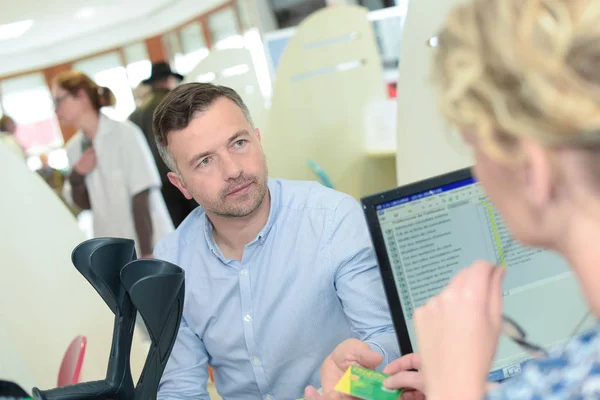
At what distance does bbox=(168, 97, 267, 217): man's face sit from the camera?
1462 millimetres

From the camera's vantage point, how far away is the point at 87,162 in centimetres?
336

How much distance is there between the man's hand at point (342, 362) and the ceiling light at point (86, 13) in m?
9.83

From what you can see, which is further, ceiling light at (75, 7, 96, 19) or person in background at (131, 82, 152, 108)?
ceiling light at (75, 7, 96, 19)

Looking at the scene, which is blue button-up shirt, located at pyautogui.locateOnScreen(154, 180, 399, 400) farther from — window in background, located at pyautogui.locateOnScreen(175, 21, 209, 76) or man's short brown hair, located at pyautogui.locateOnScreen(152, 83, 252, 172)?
window in background, located at pyautogui.locateOnScreen(175, 21, 209, 76)

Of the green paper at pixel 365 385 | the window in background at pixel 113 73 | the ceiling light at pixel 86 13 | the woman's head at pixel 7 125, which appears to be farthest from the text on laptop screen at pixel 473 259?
the window in background at pixel 113 73

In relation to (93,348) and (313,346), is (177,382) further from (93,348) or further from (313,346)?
(93,348)

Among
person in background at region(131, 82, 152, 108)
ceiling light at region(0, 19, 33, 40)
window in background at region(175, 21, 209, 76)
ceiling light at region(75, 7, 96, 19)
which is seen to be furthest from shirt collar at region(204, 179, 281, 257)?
ceiling light at region(75, 7, 96, 19)

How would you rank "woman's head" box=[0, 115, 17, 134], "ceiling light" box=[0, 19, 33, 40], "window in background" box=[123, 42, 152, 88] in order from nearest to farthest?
"woman's head" box=[0, 115, 17, 134] < "ceiling light" box=[0, 19, 33, 40] < "window in background" box=[123, 42, 152, 88]

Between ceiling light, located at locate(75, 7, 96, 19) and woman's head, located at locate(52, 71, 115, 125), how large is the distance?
7.23 m

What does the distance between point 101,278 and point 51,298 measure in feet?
3.36

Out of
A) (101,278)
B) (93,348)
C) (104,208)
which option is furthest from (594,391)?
(104,208)

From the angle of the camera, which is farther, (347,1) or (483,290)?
(347,1)

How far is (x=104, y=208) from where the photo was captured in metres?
3.40

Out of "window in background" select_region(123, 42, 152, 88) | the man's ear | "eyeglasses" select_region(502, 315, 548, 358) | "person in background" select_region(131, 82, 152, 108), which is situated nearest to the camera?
"eyeglasses" select_region(502, 315, 548, 358)
